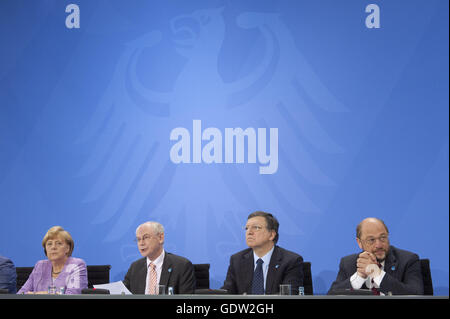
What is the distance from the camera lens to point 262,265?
4375mm

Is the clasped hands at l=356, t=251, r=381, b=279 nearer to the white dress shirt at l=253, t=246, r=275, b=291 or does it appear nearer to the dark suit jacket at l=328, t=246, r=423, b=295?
the dark suit jacket at l=328, t=246, r=423, b=295

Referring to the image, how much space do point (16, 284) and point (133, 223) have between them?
1.25m

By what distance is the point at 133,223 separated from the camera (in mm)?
5691

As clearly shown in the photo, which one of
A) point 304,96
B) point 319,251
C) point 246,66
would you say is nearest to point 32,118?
point 246,66

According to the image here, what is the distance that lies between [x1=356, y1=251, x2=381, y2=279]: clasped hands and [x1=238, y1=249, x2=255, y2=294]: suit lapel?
0.86 meters

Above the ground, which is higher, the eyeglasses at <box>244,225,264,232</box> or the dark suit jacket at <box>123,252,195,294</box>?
the eyeglasses at <box>244,225,264,232</box>

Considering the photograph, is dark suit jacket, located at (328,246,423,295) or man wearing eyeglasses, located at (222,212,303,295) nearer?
dark suit jacket, located at (328,246,423,295)

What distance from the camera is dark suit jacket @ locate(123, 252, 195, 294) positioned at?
441cm

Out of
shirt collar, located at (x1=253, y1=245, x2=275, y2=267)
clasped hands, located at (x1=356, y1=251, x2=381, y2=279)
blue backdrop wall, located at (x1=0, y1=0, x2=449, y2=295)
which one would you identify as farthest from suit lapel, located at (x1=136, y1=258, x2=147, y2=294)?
clasped hands, located at (x1=356, y1=251, x2=381, y2=279)

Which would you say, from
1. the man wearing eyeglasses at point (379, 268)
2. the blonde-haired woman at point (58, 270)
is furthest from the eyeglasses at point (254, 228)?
the blonde-haired woman at point (58, 270)

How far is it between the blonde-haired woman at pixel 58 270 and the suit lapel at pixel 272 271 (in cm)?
154

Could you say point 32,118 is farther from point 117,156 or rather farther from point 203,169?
point 203,169
